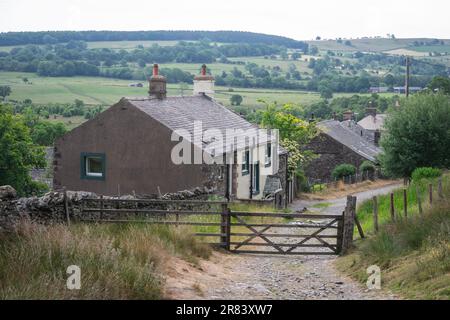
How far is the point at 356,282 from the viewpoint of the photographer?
1381 cm

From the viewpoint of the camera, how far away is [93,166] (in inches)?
1197

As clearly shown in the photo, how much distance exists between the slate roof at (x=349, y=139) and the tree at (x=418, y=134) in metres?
20.8

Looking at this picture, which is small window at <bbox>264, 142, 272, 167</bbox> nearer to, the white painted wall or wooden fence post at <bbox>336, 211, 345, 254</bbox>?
the white painted wall

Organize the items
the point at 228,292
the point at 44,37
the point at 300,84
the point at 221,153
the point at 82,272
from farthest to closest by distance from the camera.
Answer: the point at 44,37 < the point at 300,84 < the point at 221,153 < the point at 228,292 < the point at 82,272

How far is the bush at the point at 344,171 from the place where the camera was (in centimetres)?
5550

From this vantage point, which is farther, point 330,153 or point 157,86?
point 330,153

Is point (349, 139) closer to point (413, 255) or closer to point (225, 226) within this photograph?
point (225, 226)

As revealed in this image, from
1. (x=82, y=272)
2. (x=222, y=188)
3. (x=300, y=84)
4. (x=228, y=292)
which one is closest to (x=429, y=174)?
(x=222, y=188)

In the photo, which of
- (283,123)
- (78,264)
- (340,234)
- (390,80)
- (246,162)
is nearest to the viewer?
(78,264)

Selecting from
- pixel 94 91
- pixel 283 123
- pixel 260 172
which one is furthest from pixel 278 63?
pixel 260 172

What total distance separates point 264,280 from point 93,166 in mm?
17896

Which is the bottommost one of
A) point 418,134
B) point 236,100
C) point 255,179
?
point 236,100
